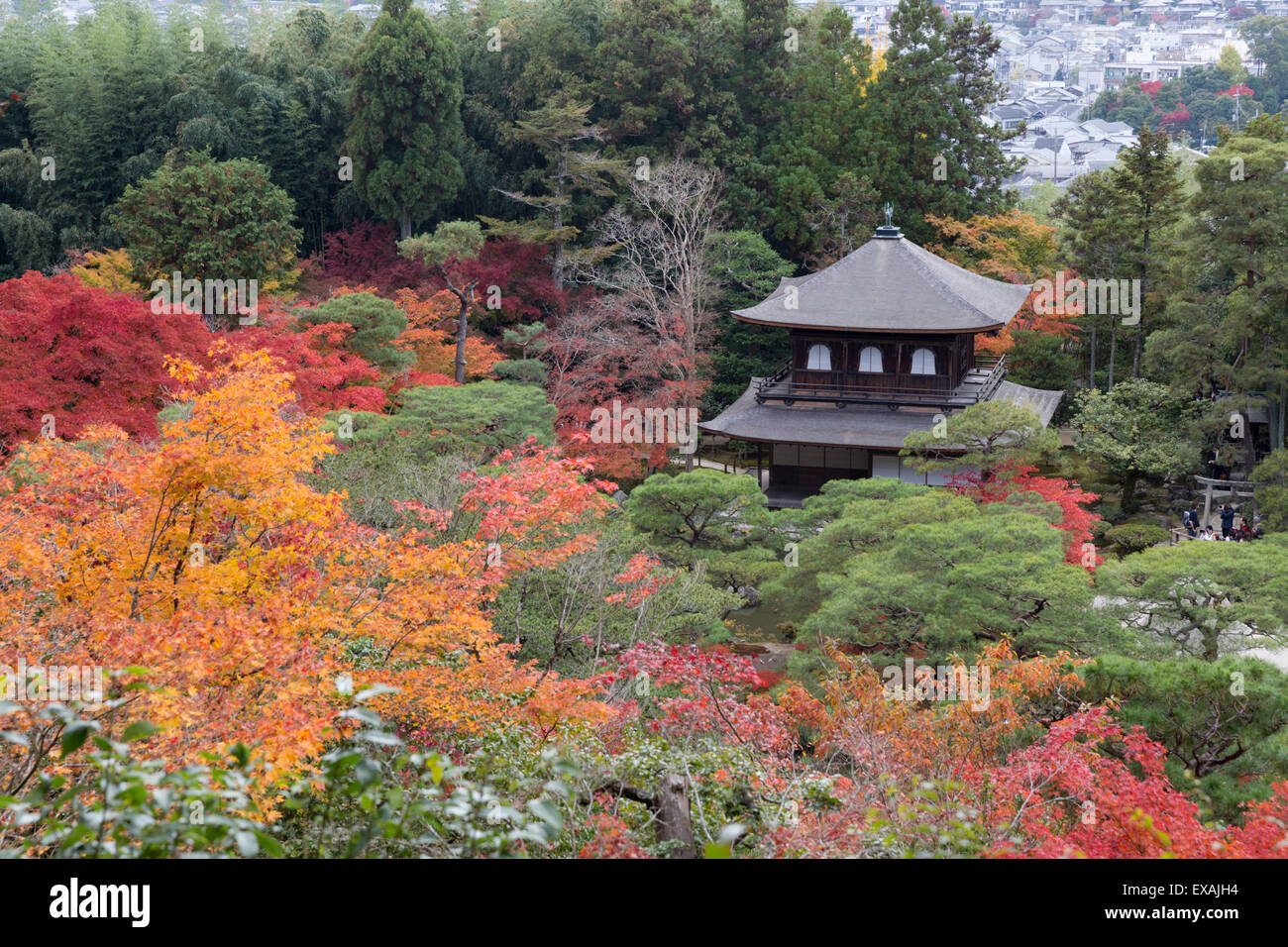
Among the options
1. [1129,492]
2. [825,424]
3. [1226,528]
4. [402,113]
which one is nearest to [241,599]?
[825,424]

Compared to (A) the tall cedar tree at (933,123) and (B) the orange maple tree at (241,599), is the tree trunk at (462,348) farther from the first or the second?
(B) the orange maple tree at (241,599)

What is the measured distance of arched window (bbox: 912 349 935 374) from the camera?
85.0ft

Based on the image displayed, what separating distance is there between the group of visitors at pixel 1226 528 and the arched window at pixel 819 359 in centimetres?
856

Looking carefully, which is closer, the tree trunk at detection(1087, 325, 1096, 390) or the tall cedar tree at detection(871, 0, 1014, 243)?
the tree trunk at detection(1087, 325, 1096, 390)

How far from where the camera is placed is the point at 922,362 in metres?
26.0

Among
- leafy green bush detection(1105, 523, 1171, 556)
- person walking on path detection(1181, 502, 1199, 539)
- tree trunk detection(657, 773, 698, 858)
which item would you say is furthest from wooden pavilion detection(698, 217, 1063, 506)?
tree trunk detection(657, 773, 698, 858)

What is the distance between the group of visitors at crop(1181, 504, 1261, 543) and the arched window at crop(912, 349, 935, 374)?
644cm

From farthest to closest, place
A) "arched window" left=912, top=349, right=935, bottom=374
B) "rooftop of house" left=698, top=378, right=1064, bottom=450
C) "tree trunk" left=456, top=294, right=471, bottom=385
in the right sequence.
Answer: "tree trunk" left=456, top=294, right=471, bottom=385 < "arched window" left=912, top=349, right=935, bottom=374 < "rooftop of house" left=698, top=378, right=1064, bottom=450

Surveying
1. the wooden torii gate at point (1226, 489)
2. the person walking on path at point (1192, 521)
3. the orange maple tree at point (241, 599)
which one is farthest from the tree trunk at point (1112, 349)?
the orange maple tree at point (241, 599)

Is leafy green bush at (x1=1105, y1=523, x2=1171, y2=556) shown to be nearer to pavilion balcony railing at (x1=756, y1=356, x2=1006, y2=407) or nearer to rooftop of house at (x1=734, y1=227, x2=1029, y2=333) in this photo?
pavilion balcony railing at (x1=756, y1=356, x2=1006, y2=407)

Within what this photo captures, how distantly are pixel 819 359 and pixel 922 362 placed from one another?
2350 mm

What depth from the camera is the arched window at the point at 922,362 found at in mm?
25906

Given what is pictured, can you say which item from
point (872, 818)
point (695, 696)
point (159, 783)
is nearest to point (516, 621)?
point (695, 696)
